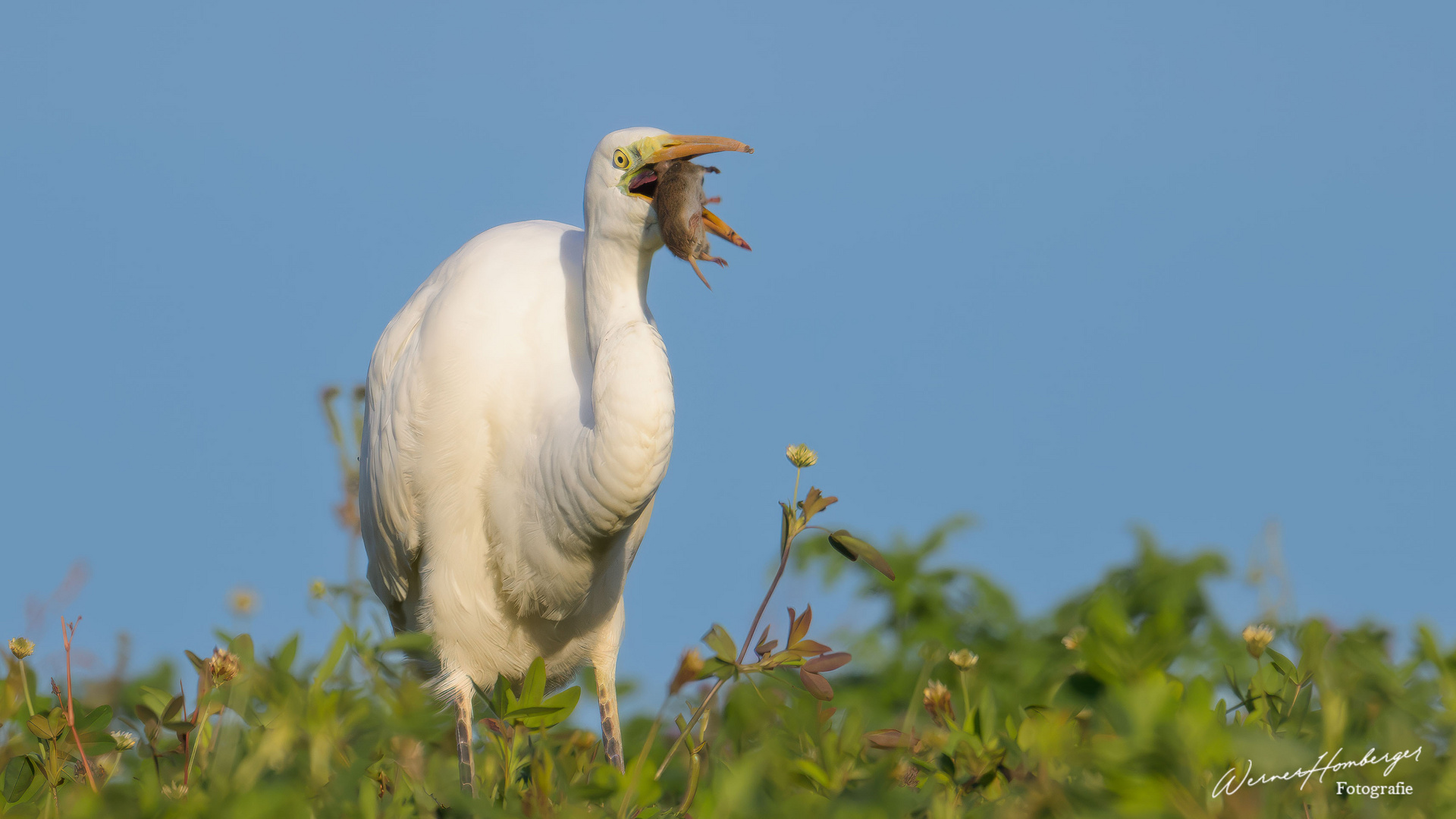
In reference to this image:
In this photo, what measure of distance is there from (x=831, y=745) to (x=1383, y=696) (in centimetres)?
95

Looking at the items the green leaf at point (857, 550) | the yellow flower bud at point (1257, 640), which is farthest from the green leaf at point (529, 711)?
the yellow flower bud at point (1257, 640)

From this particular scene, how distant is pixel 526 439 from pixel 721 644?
1896mm

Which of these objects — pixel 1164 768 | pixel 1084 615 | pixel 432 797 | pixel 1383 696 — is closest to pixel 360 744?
pixel 432 797

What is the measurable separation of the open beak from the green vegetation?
1249mm

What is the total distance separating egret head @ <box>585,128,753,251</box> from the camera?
11.9 ft

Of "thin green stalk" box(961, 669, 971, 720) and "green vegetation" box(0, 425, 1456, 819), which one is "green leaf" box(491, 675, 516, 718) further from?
"thin green stalk" box(961, 669, 971, 720)

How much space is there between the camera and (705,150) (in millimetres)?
3604

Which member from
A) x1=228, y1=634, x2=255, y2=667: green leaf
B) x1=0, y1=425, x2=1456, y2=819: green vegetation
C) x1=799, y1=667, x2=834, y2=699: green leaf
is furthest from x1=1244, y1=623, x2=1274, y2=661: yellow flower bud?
x1=228, y1=634, x2=255, y2=667: green leaf

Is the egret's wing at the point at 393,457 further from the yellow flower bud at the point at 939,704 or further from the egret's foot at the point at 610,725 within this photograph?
the yellow flower bud at the point at 939,704

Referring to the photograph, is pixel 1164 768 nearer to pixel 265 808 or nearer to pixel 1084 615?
pixel 265 808

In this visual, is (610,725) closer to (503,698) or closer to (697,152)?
(697,152)

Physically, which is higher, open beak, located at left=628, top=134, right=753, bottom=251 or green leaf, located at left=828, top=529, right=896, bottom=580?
open beak, located at left=628, top=134, right=753, bottom=251

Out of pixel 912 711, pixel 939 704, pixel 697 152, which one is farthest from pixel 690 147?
pixel 939 704

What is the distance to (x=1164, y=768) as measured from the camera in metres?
1.35
